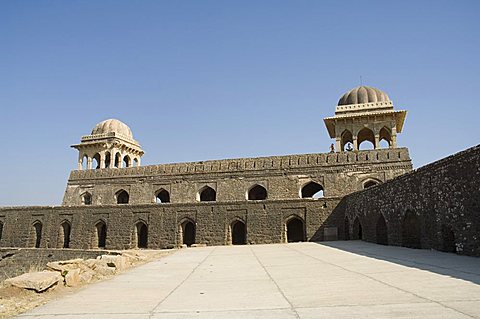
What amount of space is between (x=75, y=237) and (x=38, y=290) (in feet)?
61.7

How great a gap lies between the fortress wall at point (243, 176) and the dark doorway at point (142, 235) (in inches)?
113

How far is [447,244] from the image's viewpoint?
9.91 metres

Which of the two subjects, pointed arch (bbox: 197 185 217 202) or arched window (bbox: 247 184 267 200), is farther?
pointed arch (bbox: 197 185 217 202)

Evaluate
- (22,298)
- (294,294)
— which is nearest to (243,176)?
(22,298)

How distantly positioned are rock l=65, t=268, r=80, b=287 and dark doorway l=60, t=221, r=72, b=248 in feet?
61.3

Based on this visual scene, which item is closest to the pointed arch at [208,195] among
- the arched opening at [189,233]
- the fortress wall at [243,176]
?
the fortress wall at [243,176]

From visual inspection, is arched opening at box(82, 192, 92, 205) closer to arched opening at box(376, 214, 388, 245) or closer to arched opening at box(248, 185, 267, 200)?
arched opening at box(248, 185, 267, 200)

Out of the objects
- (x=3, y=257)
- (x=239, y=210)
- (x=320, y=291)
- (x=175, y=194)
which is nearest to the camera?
(x=320, y=291)

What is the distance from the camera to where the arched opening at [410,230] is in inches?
479

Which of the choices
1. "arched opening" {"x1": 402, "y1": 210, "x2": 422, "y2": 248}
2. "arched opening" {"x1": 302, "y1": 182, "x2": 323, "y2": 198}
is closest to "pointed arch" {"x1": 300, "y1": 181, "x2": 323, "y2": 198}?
"arched opening" {"x1": 302, "y1": 182, "x2": 323, "y2": 198}

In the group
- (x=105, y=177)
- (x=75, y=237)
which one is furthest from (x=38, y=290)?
(x=105, y=177)

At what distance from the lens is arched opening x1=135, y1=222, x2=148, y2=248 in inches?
874

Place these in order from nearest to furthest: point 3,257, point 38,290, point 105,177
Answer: point 38,290 < point 3,257 < point 105,177

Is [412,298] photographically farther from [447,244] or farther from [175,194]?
[175,194]
